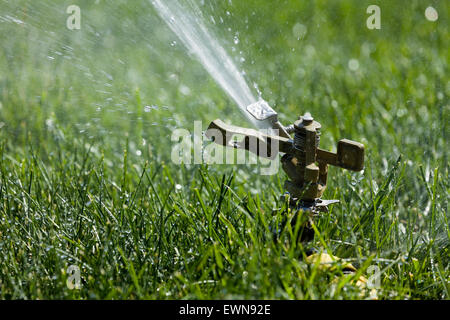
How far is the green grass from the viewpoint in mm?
1934

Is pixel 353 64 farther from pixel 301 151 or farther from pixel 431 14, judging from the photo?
pixel 301 151

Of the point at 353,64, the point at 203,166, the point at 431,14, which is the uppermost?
the point at 431,14

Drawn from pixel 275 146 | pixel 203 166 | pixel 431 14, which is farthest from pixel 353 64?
pixel 275 146

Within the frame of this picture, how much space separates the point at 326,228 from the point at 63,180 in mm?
1101

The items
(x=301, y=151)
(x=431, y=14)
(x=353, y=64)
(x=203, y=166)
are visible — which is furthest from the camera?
(x=431, y=14)

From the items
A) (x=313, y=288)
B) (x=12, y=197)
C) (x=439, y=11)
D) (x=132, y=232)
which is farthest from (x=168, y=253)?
(x=439, y=11)

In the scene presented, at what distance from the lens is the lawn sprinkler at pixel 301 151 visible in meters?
1.78

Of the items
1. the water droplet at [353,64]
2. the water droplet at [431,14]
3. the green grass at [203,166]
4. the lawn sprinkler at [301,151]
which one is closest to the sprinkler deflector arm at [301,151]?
the lawn sprinkler at [301,151]

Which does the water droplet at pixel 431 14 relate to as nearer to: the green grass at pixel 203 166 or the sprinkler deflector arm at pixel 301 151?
the green grass at pixel 203 166

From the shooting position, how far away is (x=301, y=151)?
1.83 m

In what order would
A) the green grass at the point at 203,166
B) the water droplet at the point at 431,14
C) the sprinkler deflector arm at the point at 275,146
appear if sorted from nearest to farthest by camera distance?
1. the sprinkler deflector arm at the point at 275,146
2. the green grass at the point at 203,166
3. the water droplet at the point at 431,14

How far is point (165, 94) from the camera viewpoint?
3705 millimetres

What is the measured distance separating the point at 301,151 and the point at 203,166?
65cm

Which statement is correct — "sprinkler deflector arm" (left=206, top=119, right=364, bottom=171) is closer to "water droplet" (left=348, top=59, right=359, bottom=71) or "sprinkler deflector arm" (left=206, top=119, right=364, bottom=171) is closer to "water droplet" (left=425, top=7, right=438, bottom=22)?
"water droplet" (left=348, top=59, right=359, bottom=71)
